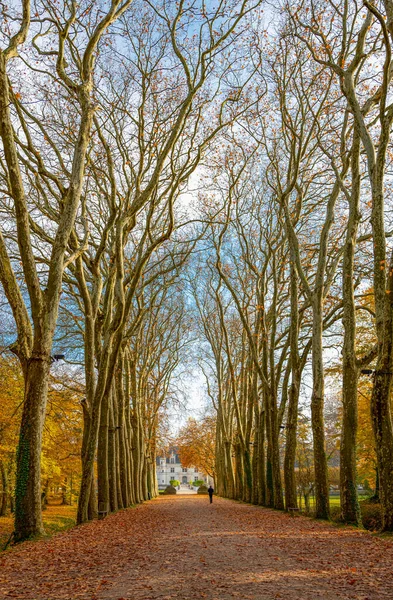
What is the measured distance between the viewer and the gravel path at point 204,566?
4.95 m

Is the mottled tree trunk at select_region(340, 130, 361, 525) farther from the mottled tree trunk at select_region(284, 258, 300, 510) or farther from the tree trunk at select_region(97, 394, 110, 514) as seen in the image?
the tree trunk at select_region(97, 394, 110, 514)

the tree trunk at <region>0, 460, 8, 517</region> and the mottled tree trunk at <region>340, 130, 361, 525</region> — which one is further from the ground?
the mottled tree trunk at <region>340, 130, 361, 525</region>

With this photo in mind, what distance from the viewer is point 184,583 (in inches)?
211

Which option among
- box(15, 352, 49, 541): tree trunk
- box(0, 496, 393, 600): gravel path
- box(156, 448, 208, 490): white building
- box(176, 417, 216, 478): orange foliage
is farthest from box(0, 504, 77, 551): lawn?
box(156, 448, 208, 490): white building

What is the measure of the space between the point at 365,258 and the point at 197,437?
3983cm

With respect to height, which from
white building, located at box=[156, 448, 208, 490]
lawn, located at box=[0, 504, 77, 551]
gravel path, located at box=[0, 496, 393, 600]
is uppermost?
gravel path, located at box=[0, 496, 393, 600]

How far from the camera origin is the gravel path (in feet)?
16.3

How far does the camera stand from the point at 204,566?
6.39 metres

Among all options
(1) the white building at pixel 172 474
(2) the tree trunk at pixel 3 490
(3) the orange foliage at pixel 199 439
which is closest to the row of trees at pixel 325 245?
(2) the tree trunk at pixel 3 490

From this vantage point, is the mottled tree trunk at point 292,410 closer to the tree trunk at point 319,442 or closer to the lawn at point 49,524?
the tree trunk at point 319,442

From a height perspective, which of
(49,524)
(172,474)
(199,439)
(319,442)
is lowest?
(172,474)

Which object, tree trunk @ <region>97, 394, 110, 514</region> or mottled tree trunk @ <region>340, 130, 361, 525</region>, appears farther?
tree trunk @ <region>97, 394, 110, 514</region>

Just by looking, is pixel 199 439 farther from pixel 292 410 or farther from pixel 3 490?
pixel 292 410

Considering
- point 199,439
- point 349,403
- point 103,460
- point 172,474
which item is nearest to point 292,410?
point 349,403
